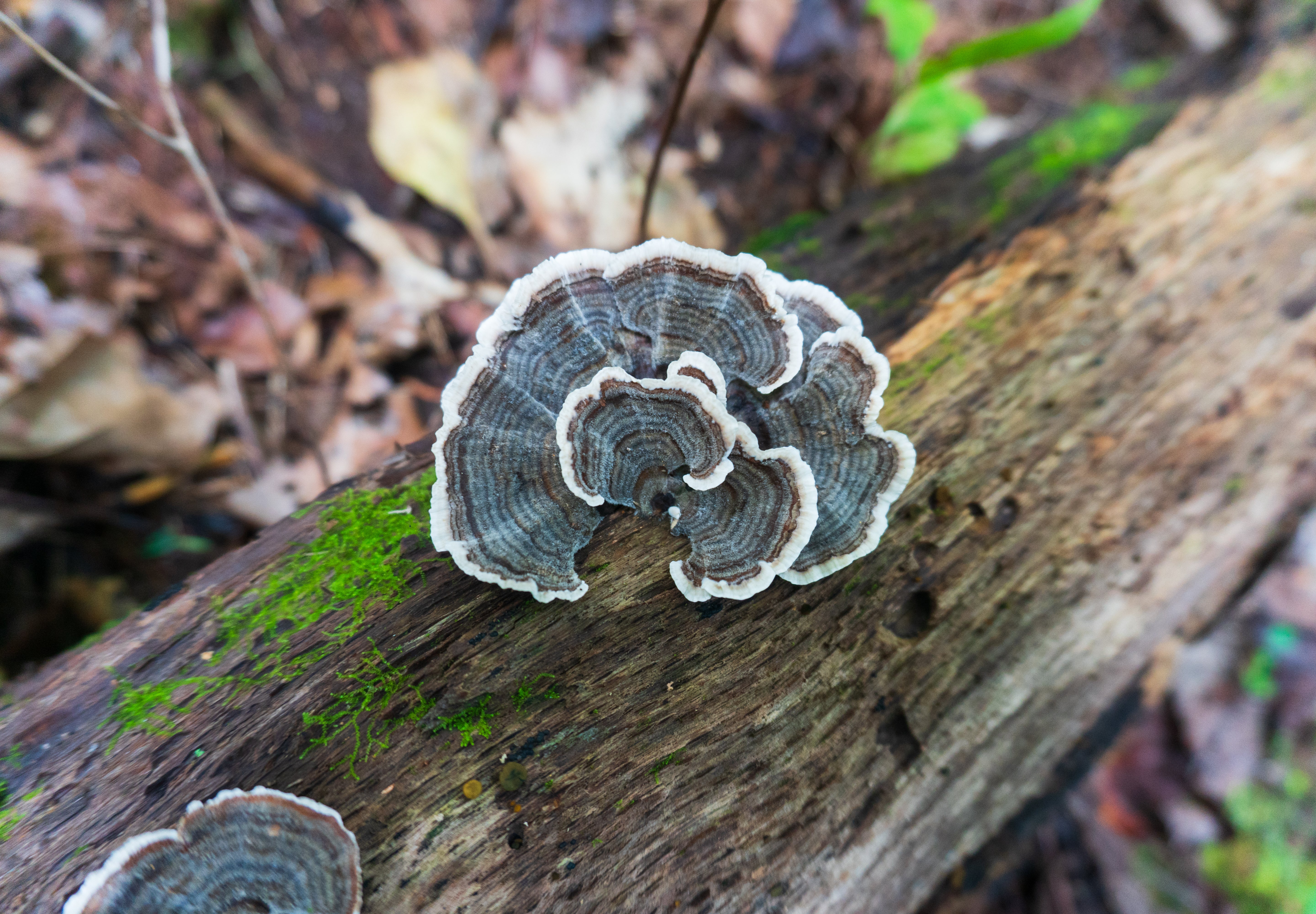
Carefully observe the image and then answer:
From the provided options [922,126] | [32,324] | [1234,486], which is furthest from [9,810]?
[922,126]

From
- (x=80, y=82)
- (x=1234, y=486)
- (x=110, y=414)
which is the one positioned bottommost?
(x=1234, y=486)

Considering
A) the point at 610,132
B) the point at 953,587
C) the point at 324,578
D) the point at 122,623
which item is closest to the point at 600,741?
the point at 324,578

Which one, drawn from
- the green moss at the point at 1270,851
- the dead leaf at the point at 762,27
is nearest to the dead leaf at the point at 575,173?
the dead leaf at the point at 762,27

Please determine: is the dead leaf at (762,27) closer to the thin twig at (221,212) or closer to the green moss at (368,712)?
the thin twig at (221,212)

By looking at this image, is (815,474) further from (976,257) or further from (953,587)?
(976,257)

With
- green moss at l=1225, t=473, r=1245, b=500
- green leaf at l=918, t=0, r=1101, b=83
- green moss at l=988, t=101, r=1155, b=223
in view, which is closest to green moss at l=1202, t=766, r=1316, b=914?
green moss at l=1225, t=473, r=1245, b=500

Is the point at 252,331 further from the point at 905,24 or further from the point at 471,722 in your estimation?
the point at 905,24

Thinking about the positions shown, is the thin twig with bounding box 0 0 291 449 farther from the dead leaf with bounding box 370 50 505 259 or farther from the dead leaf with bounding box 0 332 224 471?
the dead leaf with bounding box 370 50 505 259
